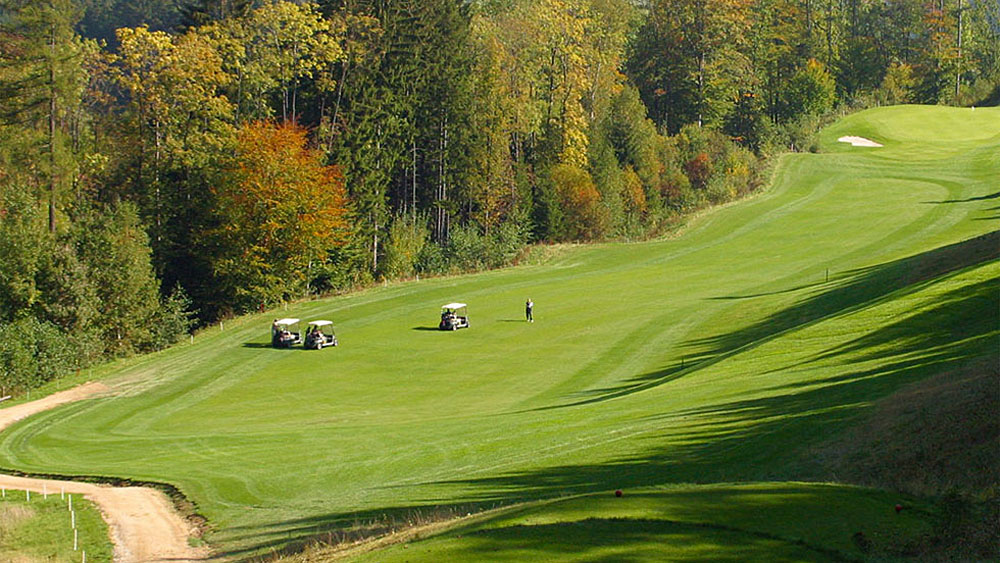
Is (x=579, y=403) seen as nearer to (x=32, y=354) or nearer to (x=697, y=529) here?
(x=697, y=529)

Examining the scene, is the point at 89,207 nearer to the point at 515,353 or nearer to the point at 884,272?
the point at 515,353

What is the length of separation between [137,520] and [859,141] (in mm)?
94518

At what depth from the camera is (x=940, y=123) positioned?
4284 inches

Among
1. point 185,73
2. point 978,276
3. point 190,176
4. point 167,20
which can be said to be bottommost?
point 978,276

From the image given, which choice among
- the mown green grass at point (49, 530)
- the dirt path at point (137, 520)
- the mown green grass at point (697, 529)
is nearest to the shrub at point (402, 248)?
the dirt path at point (137, 520)

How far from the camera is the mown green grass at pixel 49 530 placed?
2509cm

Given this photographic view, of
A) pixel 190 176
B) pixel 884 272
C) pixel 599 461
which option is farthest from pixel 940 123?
pixel 599 461

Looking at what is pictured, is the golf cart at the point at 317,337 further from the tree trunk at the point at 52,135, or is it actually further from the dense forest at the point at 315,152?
the tree trunk at the point at 52,135

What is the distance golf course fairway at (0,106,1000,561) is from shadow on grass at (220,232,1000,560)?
0.35 ft

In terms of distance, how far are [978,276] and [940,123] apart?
84.1m

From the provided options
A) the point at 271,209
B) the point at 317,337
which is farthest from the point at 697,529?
the point at 271,209

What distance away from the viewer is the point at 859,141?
4193 inches

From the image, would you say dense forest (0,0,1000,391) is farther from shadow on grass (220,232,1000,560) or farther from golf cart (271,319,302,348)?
shadow on grass (220,232,1000,560)

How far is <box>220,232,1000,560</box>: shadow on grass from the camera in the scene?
67.9 feet
